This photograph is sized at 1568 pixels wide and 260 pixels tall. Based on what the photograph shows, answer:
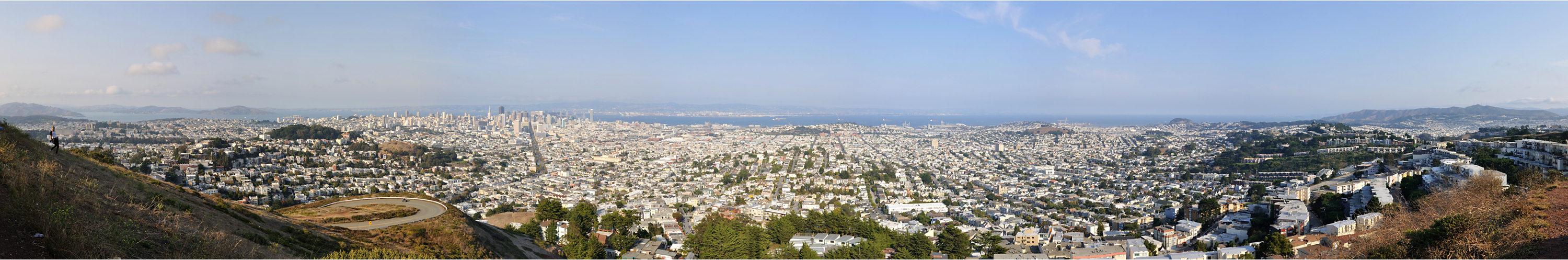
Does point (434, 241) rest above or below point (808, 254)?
above

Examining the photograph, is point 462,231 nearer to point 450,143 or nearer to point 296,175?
point 296,175

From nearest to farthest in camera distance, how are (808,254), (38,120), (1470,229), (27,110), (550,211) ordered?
(1470,229), (808,254), (550,211), (38,120), (27,110)

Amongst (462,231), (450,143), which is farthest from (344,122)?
(462,231)

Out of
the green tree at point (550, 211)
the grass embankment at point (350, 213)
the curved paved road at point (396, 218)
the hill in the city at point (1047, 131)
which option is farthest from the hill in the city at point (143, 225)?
the hill in the city at point (1047, 131)

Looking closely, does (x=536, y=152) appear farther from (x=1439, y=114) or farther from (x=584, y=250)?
(x=1439, y=114)

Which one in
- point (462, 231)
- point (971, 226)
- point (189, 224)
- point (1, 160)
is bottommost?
point (971, 226)

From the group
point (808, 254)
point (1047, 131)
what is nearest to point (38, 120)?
point (808, 254)
